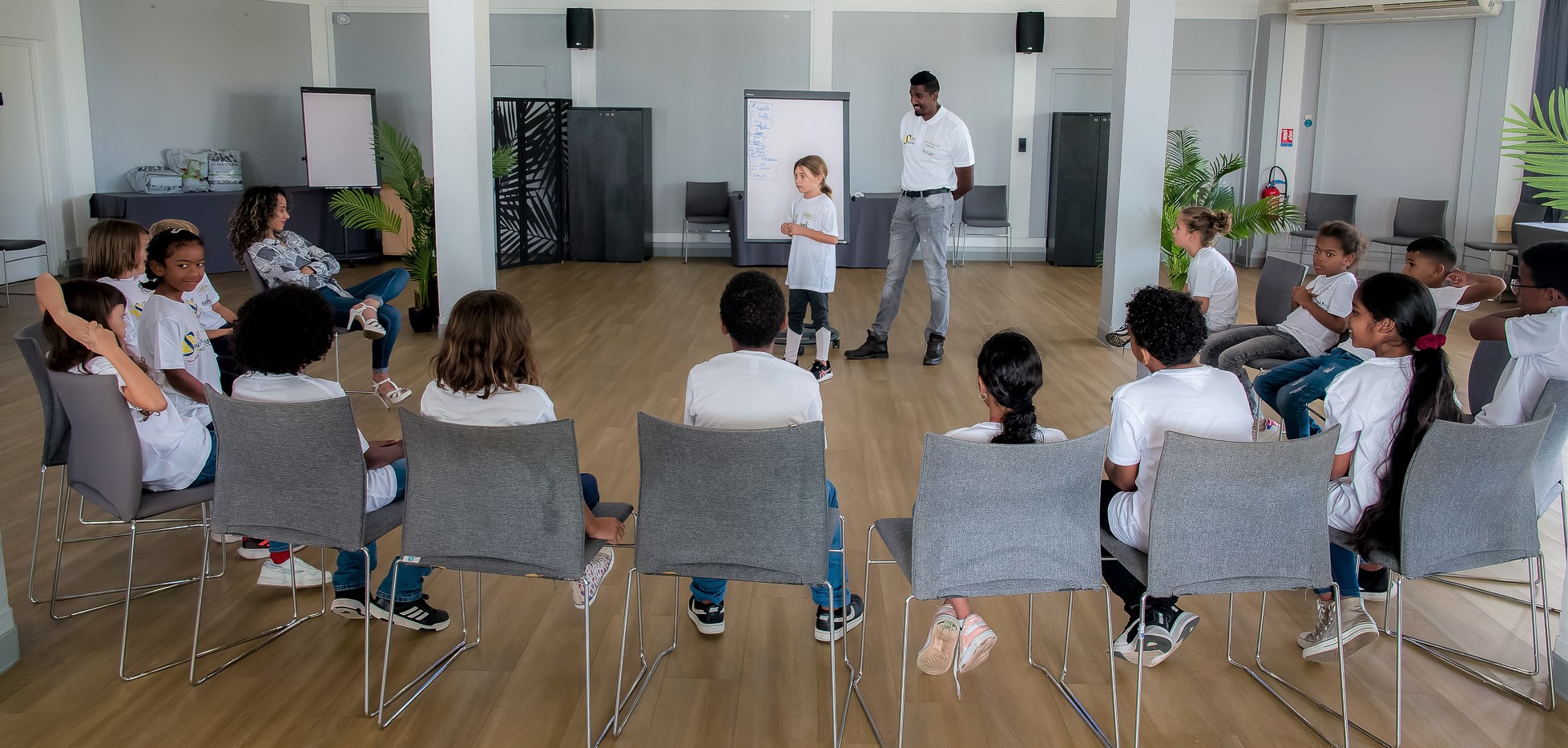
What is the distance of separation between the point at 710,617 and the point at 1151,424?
1376 mm

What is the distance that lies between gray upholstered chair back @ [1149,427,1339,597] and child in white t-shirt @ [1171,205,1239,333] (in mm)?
2740

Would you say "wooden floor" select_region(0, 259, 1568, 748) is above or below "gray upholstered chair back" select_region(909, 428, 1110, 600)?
below

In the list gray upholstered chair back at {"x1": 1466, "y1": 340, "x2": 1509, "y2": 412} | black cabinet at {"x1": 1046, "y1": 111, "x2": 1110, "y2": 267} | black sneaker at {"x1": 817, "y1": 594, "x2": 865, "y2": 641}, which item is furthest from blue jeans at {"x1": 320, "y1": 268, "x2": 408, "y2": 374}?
black cabinet at {"x1": 1046, "y1": 111, "x2": 1110, "y2": 267}

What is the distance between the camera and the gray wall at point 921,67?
12.0 m

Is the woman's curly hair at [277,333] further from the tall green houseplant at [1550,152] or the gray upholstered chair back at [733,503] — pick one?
the tall green houseplant at [1550,152]

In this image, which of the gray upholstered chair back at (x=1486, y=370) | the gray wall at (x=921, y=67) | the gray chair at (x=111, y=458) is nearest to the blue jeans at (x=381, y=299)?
the gray chair at (x=111, y=458)

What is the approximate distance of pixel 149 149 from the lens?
10695 millimetres

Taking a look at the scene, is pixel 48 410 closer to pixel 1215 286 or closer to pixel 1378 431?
pixel 1378 431

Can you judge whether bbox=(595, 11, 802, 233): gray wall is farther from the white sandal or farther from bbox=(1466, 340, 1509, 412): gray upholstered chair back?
bbox=(1466, 340, 1509, 412): gray upholstered chair back

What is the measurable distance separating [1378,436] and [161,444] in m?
3.32

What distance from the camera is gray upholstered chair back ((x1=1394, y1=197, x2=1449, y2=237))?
11.0 m

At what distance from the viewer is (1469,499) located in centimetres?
272

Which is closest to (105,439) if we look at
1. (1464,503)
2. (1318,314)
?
(1464,503)

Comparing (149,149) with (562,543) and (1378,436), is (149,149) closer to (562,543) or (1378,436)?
(562,543)
